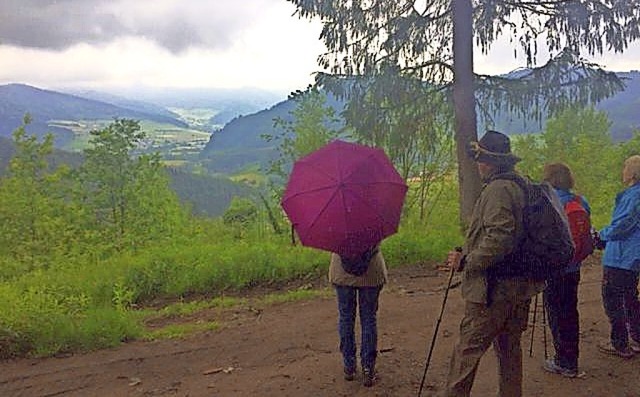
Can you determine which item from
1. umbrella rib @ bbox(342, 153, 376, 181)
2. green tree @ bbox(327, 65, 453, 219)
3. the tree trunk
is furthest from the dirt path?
green tree @ bbox(327, 65, 453, 219)

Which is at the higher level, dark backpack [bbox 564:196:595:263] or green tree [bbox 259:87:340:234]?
green tree [bbox 259:87:340:234]

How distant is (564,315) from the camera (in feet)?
16.8

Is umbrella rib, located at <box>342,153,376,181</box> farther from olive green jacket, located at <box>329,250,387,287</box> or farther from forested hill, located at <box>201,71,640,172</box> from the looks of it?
forested hill, located at <box>201,71,640,172</box>

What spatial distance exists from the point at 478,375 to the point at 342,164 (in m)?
2.25

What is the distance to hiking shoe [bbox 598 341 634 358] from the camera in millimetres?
5570

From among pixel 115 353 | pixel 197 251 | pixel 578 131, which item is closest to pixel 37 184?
pixel 197 251

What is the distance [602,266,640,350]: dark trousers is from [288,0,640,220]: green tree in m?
4.63

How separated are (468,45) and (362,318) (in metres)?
6.19

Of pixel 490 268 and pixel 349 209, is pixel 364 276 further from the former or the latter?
pixel 490 268

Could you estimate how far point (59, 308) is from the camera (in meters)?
6.66

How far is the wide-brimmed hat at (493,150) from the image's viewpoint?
13.1 feet

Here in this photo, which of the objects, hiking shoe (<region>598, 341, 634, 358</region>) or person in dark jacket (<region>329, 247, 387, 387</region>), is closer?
person in dark jacket (<region>329, 247, 387, 387</region>)

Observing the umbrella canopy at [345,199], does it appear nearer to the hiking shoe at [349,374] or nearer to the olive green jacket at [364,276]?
the olive green jacket at [364,276]

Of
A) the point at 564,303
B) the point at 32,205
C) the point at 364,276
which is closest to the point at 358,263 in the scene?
the point at 364,276
